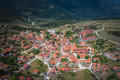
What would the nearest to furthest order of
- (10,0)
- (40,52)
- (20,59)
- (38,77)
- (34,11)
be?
(38,77), (20,59), (40,52), (10,0), (34,11)

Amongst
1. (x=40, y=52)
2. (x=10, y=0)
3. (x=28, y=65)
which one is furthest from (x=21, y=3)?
(x=28, y=65)

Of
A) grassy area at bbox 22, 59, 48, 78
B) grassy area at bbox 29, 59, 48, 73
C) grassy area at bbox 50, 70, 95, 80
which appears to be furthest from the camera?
grassy area at bbox 29, 59, 48, 73

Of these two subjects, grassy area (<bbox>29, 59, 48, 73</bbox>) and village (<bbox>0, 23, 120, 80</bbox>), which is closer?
village (<bbox>0, 23, 120, 80</bbox>)

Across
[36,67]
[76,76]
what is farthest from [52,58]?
[76,76]

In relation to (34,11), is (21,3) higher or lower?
higher

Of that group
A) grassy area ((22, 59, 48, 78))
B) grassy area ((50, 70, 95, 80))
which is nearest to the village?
grassy area ((22, 59, 48, 78))

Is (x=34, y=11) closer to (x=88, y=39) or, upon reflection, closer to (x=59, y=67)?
(x=88, y=39)

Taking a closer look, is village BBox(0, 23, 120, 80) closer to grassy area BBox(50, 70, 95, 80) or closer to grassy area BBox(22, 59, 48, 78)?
grassy area BBox(22, 59, 48, 78)

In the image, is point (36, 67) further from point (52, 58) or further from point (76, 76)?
point (76, 76)
